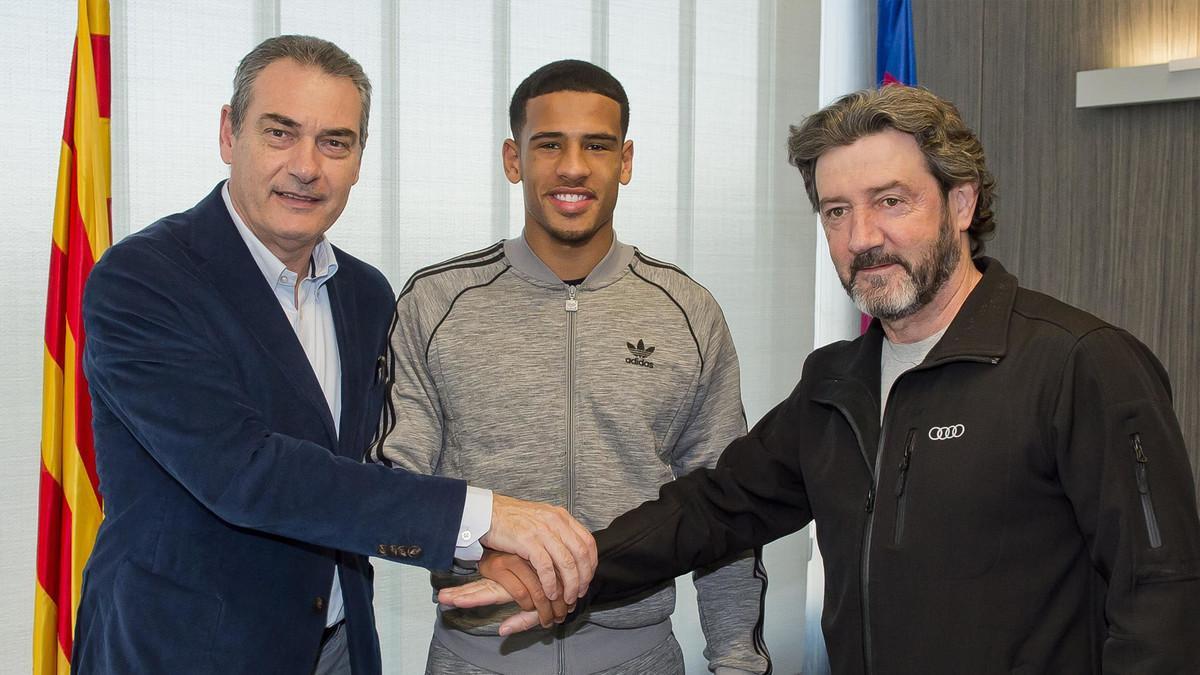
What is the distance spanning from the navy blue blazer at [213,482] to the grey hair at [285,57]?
0.19 meters

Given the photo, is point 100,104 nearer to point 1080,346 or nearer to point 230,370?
point 230,370

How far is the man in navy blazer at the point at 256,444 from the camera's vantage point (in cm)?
162

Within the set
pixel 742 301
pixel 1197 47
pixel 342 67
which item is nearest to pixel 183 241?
pixel 342 67

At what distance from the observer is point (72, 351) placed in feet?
7.68

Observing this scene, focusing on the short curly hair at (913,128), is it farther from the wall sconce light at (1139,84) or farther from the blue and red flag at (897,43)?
the blue and red flag at (897,43)

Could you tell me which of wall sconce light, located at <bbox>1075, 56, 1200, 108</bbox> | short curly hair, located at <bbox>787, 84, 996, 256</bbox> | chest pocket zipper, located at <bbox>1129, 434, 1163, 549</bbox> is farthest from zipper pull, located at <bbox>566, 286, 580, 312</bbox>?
wall sconce light, located at <bbox>1075, 56, 1200, 108</bbox>

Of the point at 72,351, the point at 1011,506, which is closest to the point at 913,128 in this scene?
the point at 1011,506

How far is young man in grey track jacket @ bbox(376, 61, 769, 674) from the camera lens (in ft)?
6.12

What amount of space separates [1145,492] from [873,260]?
0.51 meters

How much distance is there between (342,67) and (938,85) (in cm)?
295

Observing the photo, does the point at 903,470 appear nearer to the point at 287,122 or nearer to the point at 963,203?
the point at 963,203

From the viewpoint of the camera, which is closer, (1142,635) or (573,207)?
(1142,635)

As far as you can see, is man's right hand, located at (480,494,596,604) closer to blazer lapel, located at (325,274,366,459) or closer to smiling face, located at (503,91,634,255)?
blazer lapel, located at (325,274,366,459)

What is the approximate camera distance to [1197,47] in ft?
11.4
